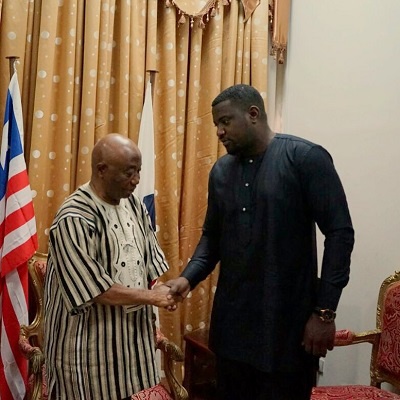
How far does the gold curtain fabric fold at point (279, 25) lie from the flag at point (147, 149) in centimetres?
96

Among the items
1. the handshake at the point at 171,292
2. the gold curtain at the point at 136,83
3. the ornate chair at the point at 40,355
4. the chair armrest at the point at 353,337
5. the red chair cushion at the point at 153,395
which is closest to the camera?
the handshake at the point at 171,292

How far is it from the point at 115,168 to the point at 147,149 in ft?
3.84

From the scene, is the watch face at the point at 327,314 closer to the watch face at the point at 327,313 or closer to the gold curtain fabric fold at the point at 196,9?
the watch face at the point at 327,313

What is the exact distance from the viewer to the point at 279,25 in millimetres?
3449

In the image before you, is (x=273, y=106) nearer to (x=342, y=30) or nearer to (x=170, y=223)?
(x=342, y=30)

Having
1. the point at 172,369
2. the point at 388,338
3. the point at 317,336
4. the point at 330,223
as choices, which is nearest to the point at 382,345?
the point at 388,338

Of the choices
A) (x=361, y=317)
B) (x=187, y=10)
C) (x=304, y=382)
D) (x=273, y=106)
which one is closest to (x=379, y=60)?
(x=273, y=106)

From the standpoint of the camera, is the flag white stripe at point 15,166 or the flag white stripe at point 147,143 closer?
the flag white stripe at point 15,166

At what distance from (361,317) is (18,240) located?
1.82 metres

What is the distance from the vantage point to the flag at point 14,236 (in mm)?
2545

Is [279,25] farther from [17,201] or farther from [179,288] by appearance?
[179,288]

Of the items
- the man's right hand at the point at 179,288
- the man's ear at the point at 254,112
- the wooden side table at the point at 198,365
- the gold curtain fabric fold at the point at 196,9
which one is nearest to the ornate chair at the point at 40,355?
the man's right hand at the point at 179,288

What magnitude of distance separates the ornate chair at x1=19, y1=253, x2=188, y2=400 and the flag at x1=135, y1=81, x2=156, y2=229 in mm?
618

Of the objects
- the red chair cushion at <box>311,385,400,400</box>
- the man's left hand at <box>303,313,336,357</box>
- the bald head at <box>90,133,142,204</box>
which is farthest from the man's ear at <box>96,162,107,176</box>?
the red chair cushion at <box>311,385,400,400</box>
